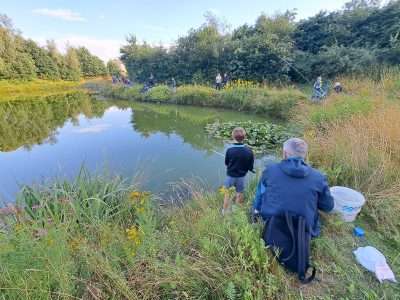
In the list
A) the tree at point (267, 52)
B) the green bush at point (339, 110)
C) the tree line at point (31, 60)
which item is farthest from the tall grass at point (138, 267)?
the tree line at point (31, 60)

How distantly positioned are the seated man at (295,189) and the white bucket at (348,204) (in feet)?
1.58

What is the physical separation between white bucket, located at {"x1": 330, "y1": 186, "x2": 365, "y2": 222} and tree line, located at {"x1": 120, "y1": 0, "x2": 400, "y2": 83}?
11325 mm

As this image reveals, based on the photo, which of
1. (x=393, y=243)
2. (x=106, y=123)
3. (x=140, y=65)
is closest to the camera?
(x=393, y=243)

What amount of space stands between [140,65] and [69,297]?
2281cm

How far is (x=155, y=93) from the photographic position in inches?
590

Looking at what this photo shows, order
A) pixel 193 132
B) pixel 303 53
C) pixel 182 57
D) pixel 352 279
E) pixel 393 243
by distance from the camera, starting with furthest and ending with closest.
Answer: pixel 182 57 → pixel 303 53 → pixel 193 132 → pixel 393 243 → pixel 352 279

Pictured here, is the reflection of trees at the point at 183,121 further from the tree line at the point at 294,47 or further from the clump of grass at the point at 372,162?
the tree line at the point at 294,47

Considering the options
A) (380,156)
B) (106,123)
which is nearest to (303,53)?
(106,123)

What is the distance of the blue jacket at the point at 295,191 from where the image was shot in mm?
1767

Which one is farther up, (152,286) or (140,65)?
(140,65)

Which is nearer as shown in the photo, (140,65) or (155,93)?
(155,93)

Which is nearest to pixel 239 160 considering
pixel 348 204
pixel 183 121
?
pixel 348 204

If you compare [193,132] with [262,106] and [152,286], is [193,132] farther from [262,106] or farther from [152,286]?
[152,286]

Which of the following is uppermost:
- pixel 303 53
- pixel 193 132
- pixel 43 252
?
pixel 303 53
